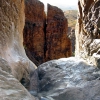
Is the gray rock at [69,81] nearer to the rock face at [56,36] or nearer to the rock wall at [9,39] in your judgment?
the rock wall at [9,39]

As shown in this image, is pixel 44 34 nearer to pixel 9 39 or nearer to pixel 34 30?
pixel 34 30

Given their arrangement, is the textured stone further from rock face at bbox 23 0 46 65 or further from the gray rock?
rock face at bbox 23 0 46 65

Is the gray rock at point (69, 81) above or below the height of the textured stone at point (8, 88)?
below

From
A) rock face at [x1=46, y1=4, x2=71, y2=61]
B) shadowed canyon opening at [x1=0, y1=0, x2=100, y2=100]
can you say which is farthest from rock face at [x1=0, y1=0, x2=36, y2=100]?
rock face at [x1=46, y1=4, x2=71, y2=61]

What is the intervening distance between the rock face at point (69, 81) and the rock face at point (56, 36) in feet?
43.1

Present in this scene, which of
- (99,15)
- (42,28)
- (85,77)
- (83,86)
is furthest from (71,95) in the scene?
(42,28)

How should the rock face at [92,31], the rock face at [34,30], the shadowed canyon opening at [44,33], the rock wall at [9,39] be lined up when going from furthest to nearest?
the shadowed canyon opening at [44,33]
the rock face at [34,30]
the rock face at [92,31]
the rock wall at [9,39]

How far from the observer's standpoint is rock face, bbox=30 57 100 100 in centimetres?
284

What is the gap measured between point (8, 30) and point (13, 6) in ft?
2.50

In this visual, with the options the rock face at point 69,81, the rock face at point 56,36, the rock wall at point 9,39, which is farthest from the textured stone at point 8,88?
the rock face at point 56,36

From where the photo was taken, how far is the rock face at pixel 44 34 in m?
16.3

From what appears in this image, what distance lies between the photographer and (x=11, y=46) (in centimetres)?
405

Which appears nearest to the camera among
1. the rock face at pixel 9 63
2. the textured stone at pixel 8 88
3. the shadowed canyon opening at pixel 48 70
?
the textured stone at pixel 8 88

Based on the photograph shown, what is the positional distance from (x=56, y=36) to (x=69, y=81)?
14586mm
